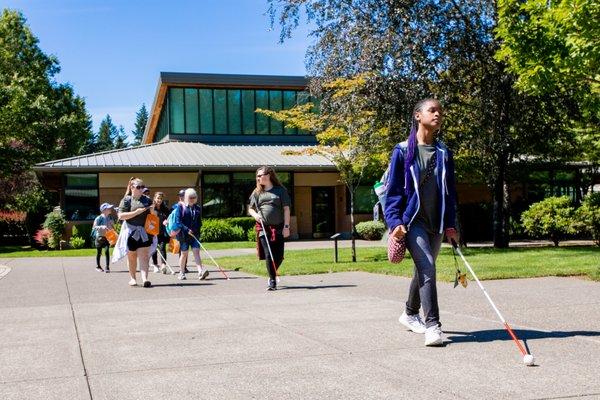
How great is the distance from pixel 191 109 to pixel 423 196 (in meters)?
31.2

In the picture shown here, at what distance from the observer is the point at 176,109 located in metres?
36.0

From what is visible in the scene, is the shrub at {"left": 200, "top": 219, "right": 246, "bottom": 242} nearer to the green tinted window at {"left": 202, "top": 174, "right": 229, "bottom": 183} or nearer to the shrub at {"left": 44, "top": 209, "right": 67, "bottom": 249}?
the green tinted window at {"left": 202, "top": 174, "right": 229, "bottom": 183}

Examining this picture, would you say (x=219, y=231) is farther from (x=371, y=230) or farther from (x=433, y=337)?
(x=433, y=337)

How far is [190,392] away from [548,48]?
9.50m

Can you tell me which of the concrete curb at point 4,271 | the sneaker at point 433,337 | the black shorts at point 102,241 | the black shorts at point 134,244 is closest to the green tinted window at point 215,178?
the concrete curb at point 4,271

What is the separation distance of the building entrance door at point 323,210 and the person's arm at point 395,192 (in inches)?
1115

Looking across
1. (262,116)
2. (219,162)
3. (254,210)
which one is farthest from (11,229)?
(254,210)

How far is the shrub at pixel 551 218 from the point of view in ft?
74.6

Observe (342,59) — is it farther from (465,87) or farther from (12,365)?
(12,365)

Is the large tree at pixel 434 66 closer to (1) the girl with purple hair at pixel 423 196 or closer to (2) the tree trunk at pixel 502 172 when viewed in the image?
(2) the tree trunk at pixel 502 172

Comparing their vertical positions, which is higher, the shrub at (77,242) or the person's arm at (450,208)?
the person's arm at (450,208)

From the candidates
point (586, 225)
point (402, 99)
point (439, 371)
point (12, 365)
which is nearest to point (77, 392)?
point (12, 365)

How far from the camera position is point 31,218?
1270 inches

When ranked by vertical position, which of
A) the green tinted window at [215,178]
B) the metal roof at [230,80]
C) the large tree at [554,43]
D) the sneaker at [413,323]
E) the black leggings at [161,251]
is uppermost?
the metal roof at [230,80]
